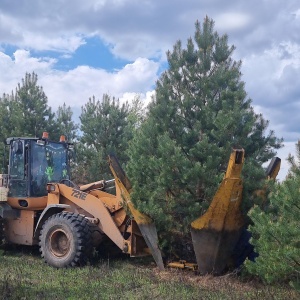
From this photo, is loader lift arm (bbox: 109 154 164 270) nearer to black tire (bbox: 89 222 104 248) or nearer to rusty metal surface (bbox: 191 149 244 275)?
rusty metal surface (bbox: 191 149 244 275)

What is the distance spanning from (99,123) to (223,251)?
33.2 ft

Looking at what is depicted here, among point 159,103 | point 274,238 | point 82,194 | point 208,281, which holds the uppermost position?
point 159,103

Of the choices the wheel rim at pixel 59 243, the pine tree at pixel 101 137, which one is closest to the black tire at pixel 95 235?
the wheel rim at pixel 59 243

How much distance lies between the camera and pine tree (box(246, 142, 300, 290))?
625cm

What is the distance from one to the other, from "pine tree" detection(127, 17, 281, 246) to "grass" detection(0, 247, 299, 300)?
1024 mm

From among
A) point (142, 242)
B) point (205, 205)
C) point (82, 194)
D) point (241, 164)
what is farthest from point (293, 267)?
point (82, 194)

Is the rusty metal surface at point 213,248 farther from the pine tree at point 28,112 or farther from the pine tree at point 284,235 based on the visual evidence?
the pine tree at point 28,112

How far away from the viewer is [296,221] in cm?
635

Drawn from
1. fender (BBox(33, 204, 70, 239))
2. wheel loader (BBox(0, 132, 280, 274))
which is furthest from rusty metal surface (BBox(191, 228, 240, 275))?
fender (BBox(33, 204, 70, 239))

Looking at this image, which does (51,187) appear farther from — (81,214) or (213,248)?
(213,248)

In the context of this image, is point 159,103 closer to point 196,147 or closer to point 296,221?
point 196,147

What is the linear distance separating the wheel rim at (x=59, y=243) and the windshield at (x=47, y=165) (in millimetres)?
1266

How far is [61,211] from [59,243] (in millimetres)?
725

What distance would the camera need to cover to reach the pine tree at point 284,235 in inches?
246
